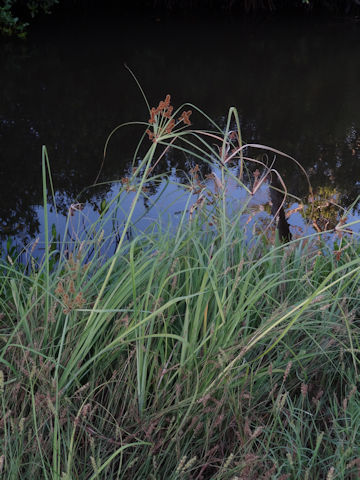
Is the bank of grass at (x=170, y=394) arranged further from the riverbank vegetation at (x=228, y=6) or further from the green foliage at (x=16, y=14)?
the riverbank vegetation at (x=228, y=6)

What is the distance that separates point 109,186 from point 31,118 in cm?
165

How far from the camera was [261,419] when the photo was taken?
1.55 m

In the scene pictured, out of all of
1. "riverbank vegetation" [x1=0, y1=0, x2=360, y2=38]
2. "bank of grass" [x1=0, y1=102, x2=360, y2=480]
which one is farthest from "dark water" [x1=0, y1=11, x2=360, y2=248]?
"bank of grass" [x1=0, y1=102, x2=360, y2=480]

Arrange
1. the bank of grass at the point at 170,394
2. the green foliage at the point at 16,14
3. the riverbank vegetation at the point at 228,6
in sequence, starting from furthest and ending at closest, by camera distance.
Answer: the riverbank vegetation at the point at 228,6 < the green foliage at the point at 16,14 < the bank of grass at the point at 170,394

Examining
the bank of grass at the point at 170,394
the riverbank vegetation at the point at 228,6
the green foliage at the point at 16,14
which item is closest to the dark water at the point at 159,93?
the green foliage at the point at 16,14

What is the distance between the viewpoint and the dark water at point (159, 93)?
156 inches

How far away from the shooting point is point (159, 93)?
5672 mm

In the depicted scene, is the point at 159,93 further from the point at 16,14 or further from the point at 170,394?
the point at 170,394

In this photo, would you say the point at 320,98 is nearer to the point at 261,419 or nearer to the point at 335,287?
the point at 335,287

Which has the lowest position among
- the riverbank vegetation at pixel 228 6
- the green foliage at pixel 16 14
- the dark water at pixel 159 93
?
the dark water at pixel 159 93

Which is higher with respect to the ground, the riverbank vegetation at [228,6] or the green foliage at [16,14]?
the green foliage at [16,14]

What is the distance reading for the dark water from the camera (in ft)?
13.0

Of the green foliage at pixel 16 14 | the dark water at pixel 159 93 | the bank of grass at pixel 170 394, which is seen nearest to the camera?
the bank of grass at pixel 170 394

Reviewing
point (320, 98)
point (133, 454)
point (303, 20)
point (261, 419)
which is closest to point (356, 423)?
point (261, 419)
